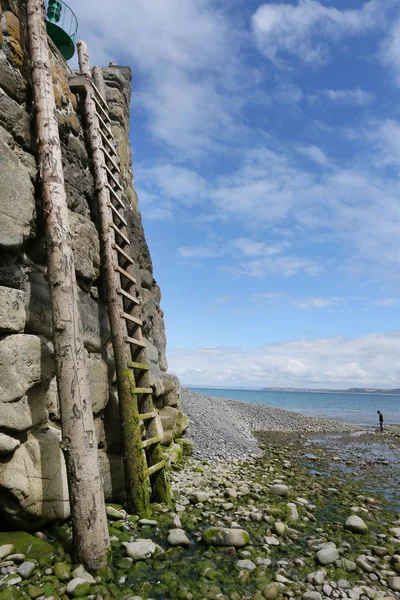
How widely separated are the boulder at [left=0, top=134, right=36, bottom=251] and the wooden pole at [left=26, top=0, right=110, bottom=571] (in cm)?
22

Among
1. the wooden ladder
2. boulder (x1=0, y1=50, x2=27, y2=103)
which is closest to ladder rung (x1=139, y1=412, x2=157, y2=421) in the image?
the wooden ladder

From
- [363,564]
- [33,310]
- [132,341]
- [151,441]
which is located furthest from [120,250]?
[363,564]

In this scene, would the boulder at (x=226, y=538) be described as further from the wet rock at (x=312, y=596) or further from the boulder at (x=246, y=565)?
the wet rock at (x=312, y=596)

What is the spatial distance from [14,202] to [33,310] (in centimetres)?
141

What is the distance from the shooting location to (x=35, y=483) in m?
4.36

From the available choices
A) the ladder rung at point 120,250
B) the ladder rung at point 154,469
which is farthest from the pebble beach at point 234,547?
the ladder rung at point 120,250

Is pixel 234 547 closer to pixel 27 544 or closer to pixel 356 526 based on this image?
pixel 356 526

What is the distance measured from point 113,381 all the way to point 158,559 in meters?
2.81

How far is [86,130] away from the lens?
25.1 feet

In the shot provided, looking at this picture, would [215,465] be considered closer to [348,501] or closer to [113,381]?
[348,501]

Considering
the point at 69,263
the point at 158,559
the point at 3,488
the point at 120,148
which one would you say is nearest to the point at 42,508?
the point at 3,488

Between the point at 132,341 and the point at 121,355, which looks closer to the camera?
the point at 121,355

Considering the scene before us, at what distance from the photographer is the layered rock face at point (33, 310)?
4305 millimetres

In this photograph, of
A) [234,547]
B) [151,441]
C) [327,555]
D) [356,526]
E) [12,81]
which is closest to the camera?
[327,555]
